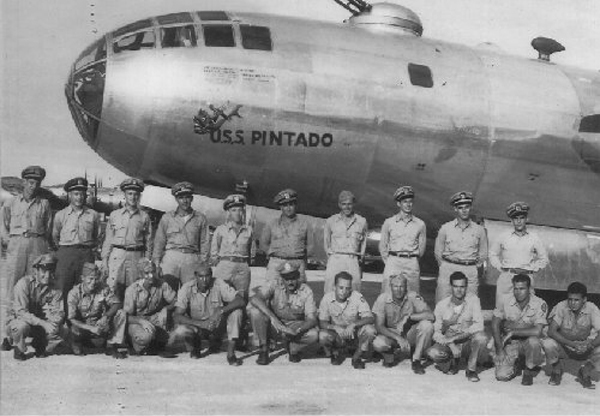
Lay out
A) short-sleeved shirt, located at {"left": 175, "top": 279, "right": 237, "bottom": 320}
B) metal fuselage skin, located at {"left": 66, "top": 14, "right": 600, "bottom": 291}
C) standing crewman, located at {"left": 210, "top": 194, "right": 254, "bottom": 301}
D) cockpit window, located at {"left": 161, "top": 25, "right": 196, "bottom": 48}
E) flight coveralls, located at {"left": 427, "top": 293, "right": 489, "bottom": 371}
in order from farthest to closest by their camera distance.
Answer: cockpit window, located at {"left": 161, "top": 25, "right": 196, "bottom": 48}, metal fuselage skin, located at {"left": 66, "top": 14, "right": 600, "bottom": 291}, standing crewman, located at {"left": 210, "top": 194, "right": 254, "bottom": 301}, short-sleeved shirt, located at {"left": 175, "top": 279, "right": 237, "bottom": 320}, flight coveralls, located at {"left": 427, "top": 293, "right": 489, "bottom": 371}

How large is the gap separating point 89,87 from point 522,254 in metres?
5.62

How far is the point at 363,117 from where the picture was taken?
8820 mm

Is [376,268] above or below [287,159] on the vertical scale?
below

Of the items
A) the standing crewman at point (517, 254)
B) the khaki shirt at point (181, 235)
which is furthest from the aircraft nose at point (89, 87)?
the standing crewman at point (517, 254)

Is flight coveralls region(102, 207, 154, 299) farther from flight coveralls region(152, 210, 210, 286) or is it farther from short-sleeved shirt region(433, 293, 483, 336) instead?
short-sleeved shirt region(433, 293, 483, 336)

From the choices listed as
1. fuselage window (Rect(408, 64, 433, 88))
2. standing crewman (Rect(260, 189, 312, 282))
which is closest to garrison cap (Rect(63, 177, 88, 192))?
standing crewman (Rect(260, 189, 312, 282))

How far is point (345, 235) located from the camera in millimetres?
7930

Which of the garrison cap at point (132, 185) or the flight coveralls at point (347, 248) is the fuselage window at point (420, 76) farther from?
the garrison cap at point (132, 185)

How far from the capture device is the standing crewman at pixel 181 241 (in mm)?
7930

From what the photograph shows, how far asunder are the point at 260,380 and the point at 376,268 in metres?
14.5

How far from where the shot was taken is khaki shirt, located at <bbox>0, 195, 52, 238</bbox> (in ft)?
26.5

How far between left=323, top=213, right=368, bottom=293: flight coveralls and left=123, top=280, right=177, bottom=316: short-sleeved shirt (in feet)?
6.07

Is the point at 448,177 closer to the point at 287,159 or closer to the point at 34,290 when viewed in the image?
the point at 287,159

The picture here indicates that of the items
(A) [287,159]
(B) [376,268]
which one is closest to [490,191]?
(A) [287,159]
